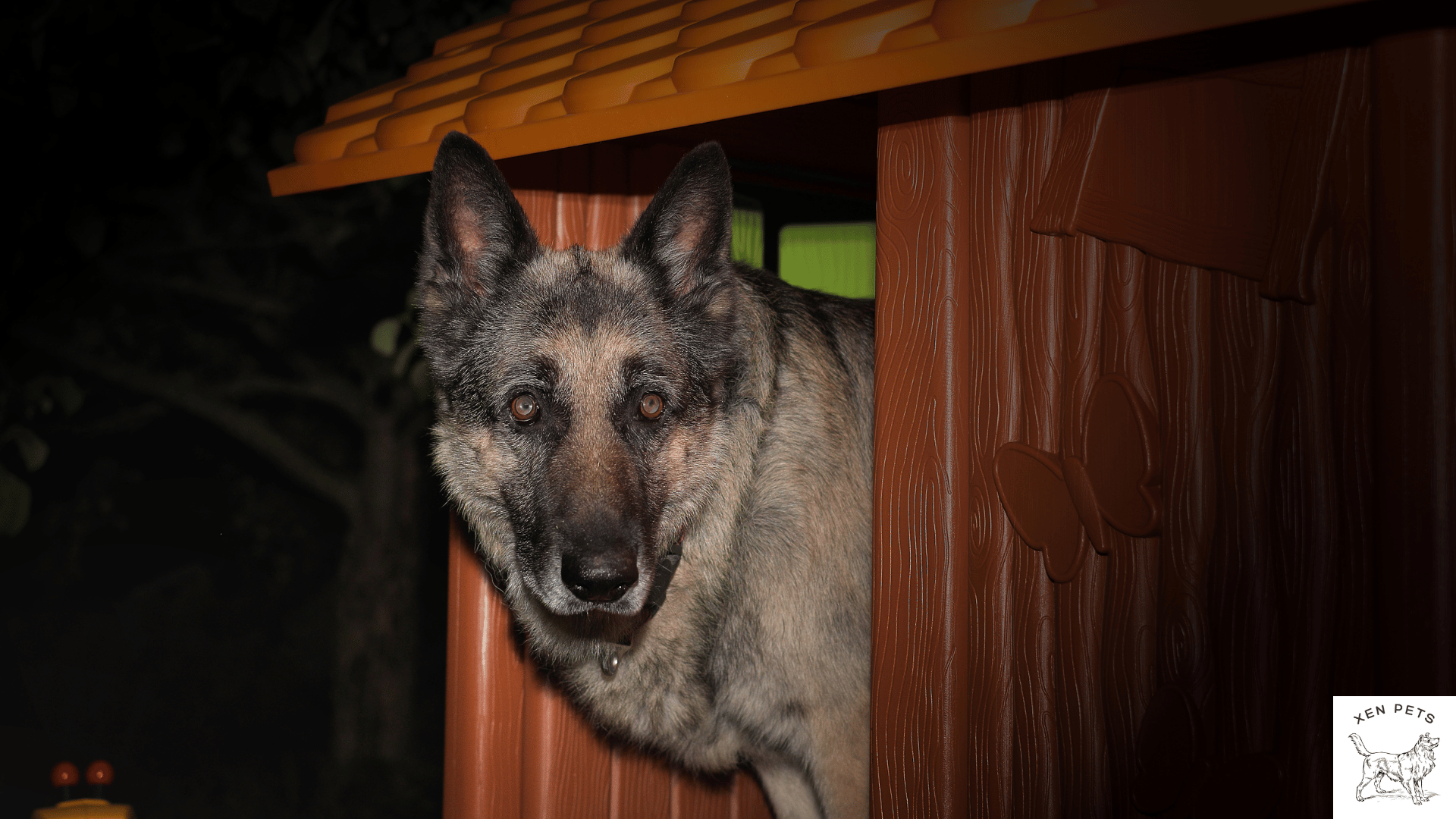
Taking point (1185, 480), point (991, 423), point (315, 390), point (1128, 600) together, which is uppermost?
point (315, 390)

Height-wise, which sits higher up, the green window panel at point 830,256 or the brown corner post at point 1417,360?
the green window panel at point 830,256

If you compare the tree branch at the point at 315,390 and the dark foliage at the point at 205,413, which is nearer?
the dark foliage at the point at 205,413

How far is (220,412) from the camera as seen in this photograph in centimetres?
518

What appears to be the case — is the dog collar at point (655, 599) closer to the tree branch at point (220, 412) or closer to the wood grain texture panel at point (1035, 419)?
the wood grain texture panel at point (1035, 419)

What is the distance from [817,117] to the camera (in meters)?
2.88

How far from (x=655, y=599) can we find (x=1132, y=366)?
138 centimetres

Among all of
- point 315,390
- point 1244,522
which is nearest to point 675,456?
point 1244,522

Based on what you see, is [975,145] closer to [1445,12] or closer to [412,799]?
[1445,12]

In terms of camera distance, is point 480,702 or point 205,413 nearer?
point 480,702

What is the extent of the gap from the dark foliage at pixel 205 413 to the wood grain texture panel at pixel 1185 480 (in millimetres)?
3431

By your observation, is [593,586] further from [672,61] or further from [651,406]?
[672,61]

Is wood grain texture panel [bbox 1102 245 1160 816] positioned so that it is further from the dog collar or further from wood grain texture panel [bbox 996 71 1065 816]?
the dog collar

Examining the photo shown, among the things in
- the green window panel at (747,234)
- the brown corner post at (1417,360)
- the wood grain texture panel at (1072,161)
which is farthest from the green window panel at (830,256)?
the brown corner post at (1417,360)

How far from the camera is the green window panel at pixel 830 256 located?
4.21 meters
